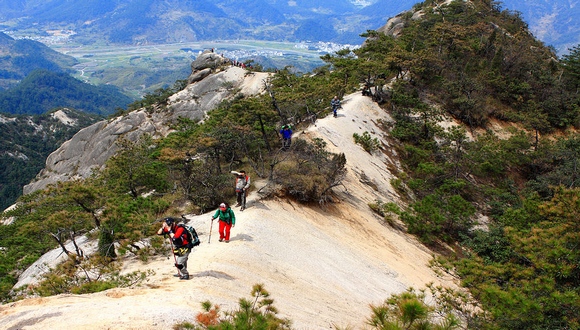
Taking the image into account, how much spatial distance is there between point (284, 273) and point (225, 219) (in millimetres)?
2616

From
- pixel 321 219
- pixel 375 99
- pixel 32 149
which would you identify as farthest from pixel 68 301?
pixel 32 149

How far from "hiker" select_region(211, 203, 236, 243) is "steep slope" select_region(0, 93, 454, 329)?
400 millimetres

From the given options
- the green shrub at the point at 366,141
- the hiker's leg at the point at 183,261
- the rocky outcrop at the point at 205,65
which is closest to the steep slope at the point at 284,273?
the hiker's leg at the point at 183,261

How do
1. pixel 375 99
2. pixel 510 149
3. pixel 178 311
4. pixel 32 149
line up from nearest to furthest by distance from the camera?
pixel 178 311 → pixel 510 149 → pixel 375 99 → pixel 32 149

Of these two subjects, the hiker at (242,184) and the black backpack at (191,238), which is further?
the hiker at (242,184)

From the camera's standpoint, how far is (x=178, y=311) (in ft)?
24.0

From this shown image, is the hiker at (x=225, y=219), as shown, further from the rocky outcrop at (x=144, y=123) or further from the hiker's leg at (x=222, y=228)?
the rocky outcrop at (x=144, y=123)

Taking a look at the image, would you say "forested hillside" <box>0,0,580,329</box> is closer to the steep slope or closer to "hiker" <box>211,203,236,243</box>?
the steep slope

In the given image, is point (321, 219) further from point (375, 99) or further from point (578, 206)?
point (375, 99)

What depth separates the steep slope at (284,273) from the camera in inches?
281

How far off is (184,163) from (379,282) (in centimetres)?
1243

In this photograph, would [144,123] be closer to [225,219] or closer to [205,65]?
[205,65]

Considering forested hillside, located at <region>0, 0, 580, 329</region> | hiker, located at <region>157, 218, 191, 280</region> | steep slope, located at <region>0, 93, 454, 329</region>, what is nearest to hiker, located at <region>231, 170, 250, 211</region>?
steep slope, located at <region>0, 93, 454, 329</region>

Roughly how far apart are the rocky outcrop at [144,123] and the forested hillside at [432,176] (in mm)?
15579
